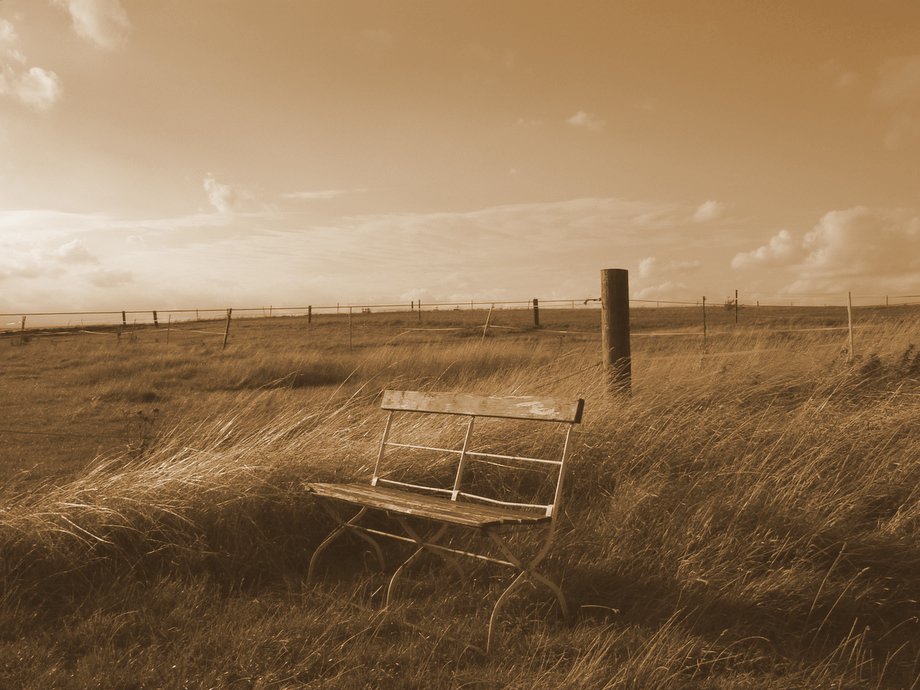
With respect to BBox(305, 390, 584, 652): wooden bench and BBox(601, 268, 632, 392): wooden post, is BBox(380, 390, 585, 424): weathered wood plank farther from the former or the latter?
BBox(601, 268, 632, 392): wooden post

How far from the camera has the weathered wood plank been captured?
3.45 metres

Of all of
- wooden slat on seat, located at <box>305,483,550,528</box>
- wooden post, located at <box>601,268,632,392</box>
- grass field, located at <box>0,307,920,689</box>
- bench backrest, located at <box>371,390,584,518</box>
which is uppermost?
wooden post, located at <box>601,268,632,392</box>

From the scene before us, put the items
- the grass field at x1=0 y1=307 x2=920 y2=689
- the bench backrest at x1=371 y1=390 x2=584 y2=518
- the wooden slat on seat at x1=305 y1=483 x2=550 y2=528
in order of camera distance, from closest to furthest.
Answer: the grass field at x1=0 y1=307 x2=920 y2=689 < the wooden slat on seat at x1=305 y1=483 x2=550 y2=528 < the bench backrest at x1=371 y1=390 x2=584 y2=518

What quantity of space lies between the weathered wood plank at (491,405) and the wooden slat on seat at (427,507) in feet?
1.49

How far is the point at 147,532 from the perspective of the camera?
388cm

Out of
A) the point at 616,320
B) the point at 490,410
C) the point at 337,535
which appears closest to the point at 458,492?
the point at 490,410

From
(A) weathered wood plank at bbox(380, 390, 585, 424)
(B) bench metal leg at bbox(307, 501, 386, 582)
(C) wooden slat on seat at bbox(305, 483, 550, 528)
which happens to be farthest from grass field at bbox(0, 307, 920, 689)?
(A) weathered wood plank at bbox(380, 390, 585, 424)

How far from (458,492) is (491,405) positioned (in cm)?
47

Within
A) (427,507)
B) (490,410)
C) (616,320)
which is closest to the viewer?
(427,507)

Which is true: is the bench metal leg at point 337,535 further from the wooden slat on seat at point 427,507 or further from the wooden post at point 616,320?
the wooden post at point 616,320

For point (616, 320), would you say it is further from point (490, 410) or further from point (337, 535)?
point (337, 535)

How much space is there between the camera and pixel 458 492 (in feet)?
12.7

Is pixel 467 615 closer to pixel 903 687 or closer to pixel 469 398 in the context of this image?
pixel 469 398

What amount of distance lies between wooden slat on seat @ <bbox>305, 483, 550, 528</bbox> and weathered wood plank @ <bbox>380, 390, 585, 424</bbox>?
0.45 metres
